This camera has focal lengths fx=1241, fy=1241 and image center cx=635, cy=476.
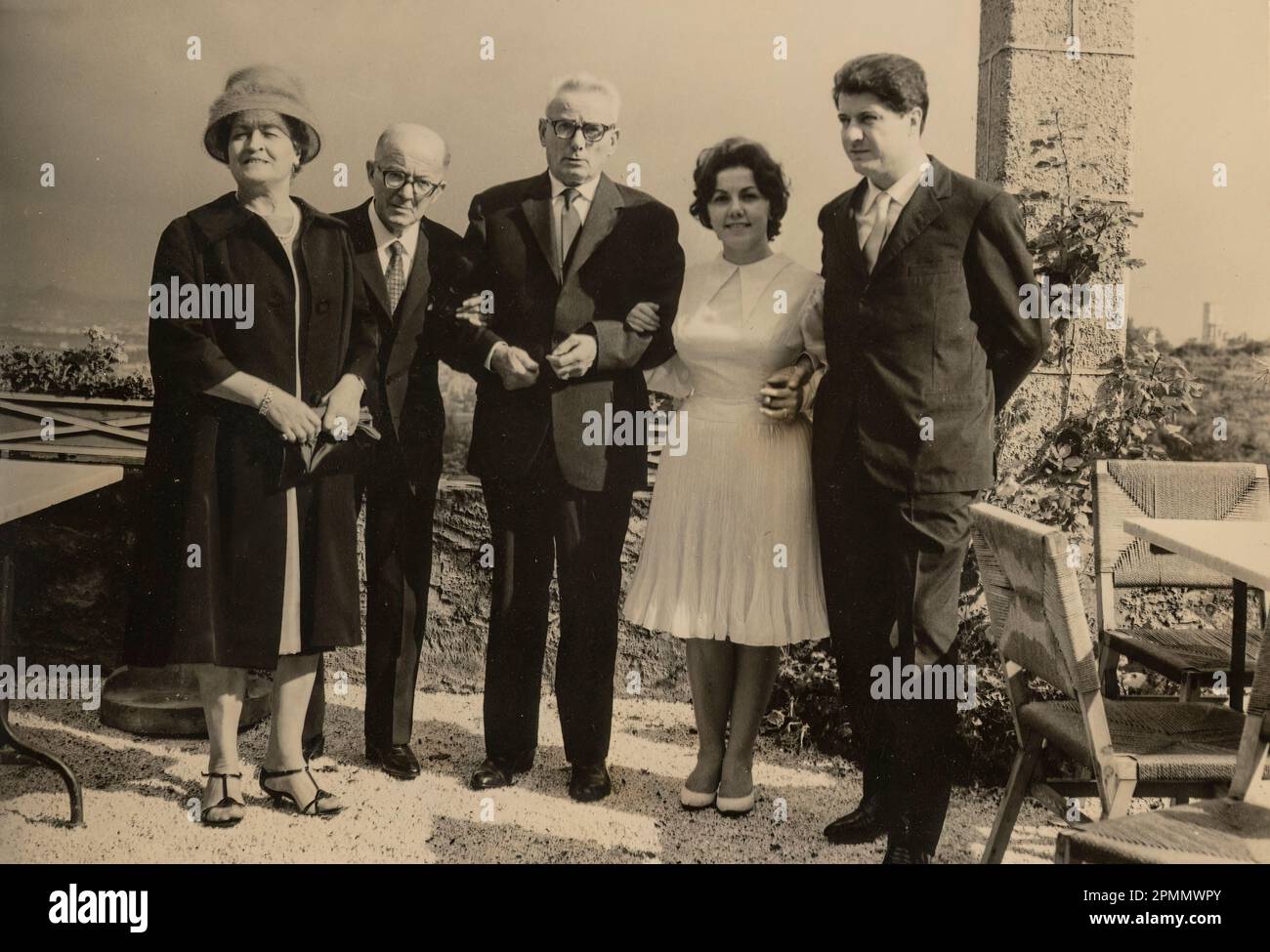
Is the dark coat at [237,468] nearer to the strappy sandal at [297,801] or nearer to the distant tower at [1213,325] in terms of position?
the strappy sandal at [297,801]

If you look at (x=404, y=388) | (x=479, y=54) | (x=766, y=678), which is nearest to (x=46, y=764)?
(x=404, y=388)

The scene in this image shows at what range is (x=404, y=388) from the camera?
170 inches

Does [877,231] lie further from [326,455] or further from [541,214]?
[326,455]

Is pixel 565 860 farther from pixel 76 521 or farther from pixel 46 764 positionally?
pixel 76 521

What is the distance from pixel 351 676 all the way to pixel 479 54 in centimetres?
231

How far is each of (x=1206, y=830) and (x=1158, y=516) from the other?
60.9 inches

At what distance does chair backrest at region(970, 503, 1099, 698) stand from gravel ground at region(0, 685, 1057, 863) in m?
1.02

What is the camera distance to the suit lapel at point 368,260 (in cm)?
428

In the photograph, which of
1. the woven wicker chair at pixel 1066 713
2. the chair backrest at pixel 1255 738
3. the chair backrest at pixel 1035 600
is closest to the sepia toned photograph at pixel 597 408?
the woven wicker chair at pixel 1066 713

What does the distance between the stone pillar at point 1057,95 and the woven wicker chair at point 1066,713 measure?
148cm

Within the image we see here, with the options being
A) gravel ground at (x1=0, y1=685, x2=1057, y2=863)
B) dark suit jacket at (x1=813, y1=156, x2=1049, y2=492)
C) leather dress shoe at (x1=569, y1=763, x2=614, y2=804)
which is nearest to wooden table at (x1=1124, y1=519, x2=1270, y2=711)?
dark suit jacket at (x1=813, y1=156, x2=1049, y2=492)

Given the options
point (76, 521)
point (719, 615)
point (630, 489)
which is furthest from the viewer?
point (76, 521)

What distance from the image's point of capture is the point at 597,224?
4.21 m

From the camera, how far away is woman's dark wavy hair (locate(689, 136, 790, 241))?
409cm
